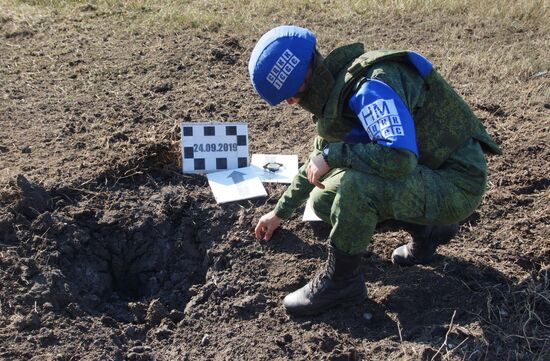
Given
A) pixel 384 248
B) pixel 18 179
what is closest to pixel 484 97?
pixel 384 248

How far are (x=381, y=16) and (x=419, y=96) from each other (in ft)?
14.1

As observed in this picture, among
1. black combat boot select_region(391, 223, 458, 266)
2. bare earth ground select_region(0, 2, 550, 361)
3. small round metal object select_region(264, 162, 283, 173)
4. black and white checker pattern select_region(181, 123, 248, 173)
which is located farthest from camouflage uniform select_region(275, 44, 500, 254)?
black and white checker pattern select_region(181, 123, 248, 173)

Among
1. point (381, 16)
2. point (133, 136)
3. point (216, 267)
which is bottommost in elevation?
point (216, 267)

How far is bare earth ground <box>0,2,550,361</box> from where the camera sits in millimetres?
3348

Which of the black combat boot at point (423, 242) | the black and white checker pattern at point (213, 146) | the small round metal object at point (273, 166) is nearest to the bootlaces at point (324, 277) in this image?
the black combat boot at point (423, 242)

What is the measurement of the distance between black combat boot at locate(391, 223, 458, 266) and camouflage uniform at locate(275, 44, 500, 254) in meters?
0.25

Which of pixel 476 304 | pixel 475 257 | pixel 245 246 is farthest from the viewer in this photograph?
pixel 245 246

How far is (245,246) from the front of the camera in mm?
4020

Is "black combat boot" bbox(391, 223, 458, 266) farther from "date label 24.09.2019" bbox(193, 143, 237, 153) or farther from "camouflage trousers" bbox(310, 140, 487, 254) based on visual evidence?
"date label 24.09.2019" bbox(193, 143, 237, 153)

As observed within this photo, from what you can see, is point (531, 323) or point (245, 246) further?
point (245, 246)

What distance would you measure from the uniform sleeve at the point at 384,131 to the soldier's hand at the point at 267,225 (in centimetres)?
95

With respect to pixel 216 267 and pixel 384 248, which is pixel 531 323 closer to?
pixel 384 248

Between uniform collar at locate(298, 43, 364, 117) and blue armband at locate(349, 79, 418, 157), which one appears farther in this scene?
uniform collar at locate(298, 43, 364, 117)

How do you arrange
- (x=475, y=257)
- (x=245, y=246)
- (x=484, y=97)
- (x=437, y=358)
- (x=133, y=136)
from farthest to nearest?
1. (x=484, y=97)
2. (x=133, y=136)
3. (x=245, y=246)
4. (x=475, y=257)
5. (x=437, y=358)
